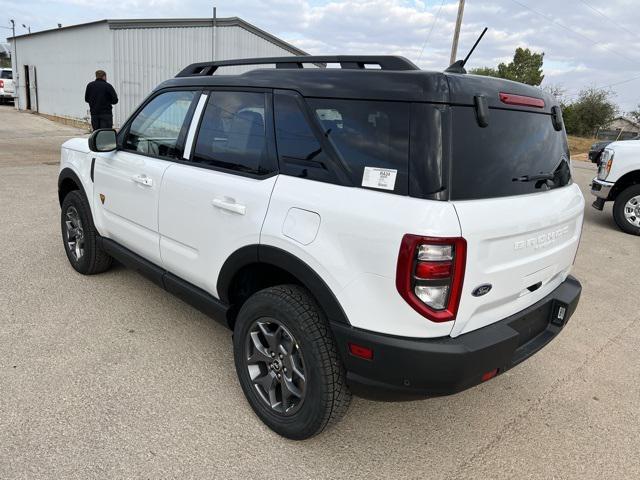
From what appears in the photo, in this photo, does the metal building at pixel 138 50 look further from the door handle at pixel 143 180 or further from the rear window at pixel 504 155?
the rear window at pixel 504 155

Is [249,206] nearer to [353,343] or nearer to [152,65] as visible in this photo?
[353,343]

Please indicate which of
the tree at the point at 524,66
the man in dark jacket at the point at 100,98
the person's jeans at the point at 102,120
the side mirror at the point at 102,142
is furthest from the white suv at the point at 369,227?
the tree at the point at 524,66

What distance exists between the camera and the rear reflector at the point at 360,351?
2010mm

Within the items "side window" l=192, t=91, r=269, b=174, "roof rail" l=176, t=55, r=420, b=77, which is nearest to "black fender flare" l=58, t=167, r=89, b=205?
"side window" l=192, t=91, r=269, b=174

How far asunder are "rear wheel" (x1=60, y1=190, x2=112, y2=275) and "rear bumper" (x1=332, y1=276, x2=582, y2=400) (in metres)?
2.83

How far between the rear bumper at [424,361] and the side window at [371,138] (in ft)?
2.06

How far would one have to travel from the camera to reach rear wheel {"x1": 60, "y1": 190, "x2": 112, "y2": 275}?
4.05 m

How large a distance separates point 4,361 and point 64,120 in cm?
2014

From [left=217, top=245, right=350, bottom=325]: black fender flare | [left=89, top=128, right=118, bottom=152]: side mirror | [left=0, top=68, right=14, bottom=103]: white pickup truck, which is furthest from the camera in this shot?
[left=0, top=68, right=14, bottom=103]: white pickup truck

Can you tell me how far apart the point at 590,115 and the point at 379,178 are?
55.3 m

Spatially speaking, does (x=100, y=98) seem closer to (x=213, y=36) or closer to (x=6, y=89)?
(x=213, y=36)

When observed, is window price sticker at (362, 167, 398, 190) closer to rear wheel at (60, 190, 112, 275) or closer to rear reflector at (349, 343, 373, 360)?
rear reflector at (349, 343, 373, 360)

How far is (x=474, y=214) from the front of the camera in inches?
76.3

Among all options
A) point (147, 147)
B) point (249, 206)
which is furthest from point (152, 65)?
point (249, 206)
